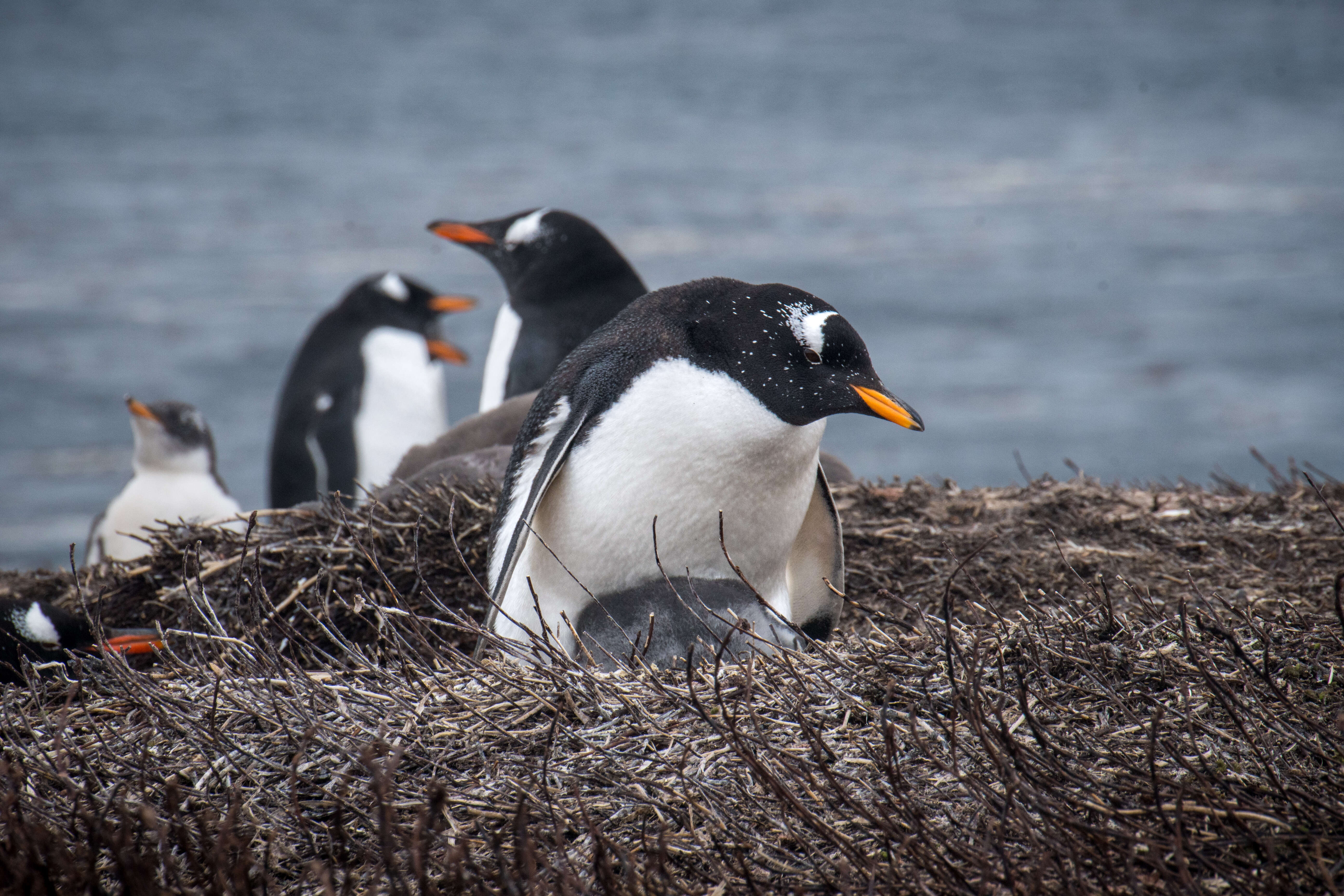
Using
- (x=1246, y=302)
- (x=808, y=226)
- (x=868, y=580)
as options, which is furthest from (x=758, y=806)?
(x=808, y=226)

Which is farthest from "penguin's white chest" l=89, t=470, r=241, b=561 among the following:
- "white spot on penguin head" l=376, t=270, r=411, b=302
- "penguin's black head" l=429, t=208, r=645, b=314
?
"white spot on penguin head" l=376, t=270, r=411, b=302

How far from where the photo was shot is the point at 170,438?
520 cm

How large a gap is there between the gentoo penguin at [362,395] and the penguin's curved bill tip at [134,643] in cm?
348

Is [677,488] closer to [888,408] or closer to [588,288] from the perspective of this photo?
[888,408]

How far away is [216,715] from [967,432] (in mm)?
12138

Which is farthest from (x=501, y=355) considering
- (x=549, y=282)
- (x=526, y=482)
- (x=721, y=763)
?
(x=721, y=763)

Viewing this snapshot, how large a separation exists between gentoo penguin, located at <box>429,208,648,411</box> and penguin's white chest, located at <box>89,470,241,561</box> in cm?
133

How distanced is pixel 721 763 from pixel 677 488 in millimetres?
792

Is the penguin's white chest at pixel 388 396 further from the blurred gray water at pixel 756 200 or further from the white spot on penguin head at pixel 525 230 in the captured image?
the blurred gray water at pixel 756 200

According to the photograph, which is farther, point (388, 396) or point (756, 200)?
point (756, 200)

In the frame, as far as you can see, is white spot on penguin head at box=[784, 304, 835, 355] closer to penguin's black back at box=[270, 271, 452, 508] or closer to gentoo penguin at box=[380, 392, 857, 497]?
gentoo penguin at box=[380, 392, 857, 497]

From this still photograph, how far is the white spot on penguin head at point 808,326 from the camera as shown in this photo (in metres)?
2.45

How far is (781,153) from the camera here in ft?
131

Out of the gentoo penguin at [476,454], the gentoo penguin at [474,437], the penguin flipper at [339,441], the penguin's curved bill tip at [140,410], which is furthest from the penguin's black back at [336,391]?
the gentoo penguin at [474,437]
